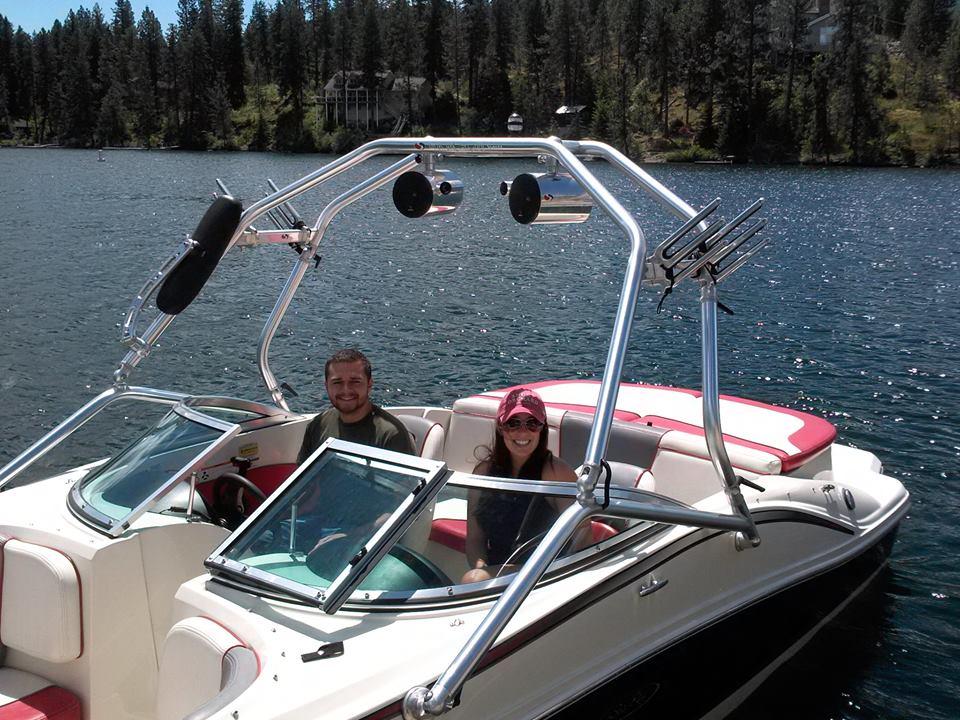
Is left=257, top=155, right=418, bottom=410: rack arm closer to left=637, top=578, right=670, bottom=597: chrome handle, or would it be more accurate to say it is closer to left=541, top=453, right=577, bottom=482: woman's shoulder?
left=541, top=453, right=577, bottom=482: woman's shoulder

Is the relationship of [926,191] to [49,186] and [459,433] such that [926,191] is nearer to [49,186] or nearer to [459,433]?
[49,186]

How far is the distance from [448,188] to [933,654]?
14.0ft

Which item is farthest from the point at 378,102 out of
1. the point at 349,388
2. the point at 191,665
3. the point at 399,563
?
the point at 191,665

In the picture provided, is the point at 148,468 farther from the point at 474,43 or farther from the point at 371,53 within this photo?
the point at 474,43

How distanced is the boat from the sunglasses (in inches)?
15.8

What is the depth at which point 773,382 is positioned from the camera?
13078 millimetres

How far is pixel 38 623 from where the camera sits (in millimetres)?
4027

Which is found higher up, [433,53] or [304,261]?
[433,53]

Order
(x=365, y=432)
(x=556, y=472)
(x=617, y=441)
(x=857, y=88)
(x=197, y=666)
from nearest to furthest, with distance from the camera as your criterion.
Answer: (x=197, y=666) → (x=556, y=472) → (x=365, y=432) → (x=617, y=441) → (x=857, y=88)

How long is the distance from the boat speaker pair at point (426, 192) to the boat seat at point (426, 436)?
46.7 inches

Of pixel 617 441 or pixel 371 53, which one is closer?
pixel 617 441

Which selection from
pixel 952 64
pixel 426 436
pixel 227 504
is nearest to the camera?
pixel 227 504

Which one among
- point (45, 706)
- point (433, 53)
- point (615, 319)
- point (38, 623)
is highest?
point (433, 53)

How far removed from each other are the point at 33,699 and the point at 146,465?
1.09 m
